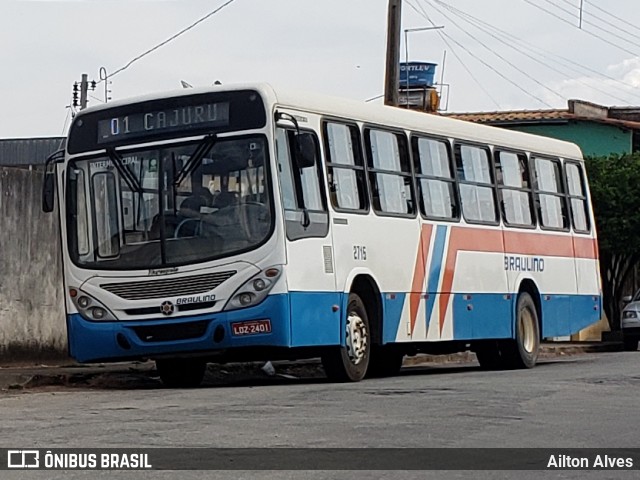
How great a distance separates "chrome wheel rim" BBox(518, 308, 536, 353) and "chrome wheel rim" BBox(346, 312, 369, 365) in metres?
4.37

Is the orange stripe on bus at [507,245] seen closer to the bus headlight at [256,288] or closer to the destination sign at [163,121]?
the bus headlight at [256,288]

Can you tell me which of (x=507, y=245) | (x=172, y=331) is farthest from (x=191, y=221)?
(x=507, y=245)

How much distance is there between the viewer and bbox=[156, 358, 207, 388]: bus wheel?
1581cm

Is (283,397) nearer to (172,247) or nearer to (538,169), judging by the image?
(172,247)

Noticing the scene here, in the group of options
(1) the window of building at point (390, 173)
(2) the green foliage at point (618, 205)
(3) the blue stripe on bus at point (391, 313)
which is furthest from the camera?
(2) the green foliage at point (618, 205)

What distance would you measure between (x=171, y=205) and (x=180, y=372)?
2.52 meters

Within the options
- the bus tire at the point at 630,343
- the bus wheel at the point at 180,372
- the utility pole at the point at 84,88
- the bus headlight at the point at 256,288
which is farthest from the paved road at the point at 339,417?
the utility pole at the point at 84,88

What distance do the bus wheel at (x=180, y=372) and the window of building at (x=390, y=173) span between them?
275 centimetres

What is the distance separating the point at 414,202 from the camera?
54.6 ft

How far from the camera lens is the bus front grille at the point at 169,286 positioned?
13977 mm

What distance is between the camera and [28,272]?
58.5ft

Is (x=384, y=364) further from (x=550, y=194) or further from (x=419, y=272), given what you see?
(x=550, y=194)

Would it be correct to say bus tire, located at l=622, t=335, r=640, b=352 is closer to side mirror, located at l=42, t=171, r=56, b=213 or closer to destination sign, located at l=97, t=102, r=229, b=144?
destination sign, located at l=97, t=102, r=229, b=144

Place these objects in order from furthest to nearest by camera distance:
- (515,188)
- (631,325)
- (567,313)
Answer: (631,325) < (567,313) < (515,188)
